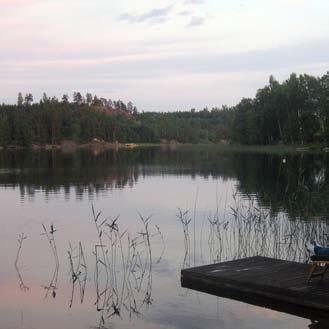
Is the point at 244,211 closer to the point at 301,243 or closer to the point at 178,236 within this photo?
the point at 178,236

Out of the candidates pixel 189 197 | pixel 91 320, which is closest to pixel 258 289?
pixel 91 320

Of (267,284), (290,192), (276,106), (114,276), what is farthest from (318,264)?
(276,106)

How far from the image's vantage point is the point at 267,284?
12367 mm

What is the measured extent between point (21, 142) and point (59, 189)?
6284 inches

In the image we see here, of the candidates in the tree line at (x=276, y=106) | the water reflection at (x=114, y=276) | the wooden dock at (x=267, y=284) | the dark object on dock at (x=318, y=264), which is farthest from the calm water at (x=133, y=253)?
the tree line at (x=276, y=106)

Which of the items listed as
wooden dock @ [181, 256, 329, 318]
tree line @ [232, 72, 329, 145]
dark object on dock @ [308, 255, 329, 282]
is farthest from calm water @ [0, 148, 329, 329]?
tree line @ [232, 72, 329, 145]

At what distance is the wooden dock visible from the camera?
11.5 metres

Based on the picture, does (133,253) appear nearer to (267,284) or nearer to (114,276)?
(114,276)

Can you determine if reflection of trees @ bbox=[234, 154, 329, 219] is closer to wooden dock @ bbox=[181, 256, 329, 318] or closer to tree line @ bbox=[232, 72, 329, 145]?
wooden dock @ bbox=[181, 256, 329, 318]

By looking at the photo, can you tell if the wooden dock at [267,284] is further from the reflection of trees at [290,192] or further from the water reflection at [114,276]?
the reflection of trees at [290,192]

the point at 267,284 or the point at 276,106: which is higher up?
the point at 276,106

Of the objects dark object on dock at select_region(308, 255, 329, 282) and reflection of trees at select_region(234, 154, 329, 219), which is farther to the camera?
reflection of trees at select_region(234, 154, 329, 219)

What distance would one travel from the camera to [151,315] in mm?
12078

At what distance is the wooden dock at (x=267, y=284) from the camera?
11.5m
